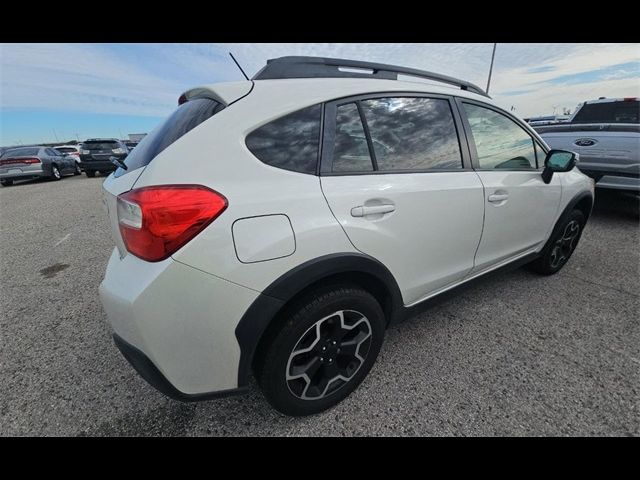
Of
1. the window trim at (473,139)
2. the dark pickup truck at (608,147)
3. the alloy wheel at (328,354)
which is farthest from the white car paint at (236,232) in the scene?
the dark pickup truck at (608,147)

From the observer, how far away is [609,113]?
19.9 ft

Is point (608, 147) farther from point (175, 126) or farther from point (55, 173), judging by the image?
point (55, 173)

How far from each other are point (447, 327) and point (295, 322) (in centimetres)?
151

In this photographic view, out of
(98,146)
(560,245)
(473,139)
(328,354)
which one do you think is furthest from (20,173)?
(560,245)

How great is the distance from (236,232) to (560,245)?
131 inches

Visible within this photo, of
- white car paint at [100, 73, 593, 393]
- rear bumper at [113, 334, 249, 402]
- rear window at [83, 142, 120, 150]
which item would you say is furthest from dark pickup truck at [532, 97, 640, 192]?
rear window at [83, 142, 120, 150]

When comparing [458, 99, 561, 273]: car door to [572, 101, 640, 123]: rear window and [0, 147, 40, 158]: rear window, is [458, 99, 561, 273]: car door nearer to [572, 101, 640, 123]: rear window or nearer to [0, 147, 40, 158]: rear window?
[572, 101, 640, 123]: rear window

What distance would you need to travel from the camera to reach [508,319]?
2.53 meters

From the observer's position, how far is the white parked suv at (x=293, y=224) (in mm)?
1227

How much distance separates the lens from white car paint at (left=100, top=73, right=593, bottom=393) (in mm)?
1219

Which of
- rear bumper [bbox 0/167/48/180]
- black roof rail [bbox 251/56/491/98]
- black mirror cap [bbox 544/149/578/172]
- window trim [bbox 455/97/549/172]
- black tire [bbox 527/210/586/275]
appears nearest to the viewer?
black roof rail [bbox 251/56/491/98]

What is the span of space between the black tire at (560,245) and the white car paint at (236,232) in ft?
6.30

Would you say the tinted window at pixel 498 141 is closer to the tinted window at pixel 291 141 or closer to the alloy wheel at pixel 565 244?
the alloy wheel at pixel 565 244

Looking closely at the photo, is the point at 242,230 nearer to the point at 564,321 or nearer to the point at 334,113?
the point at 334,113
